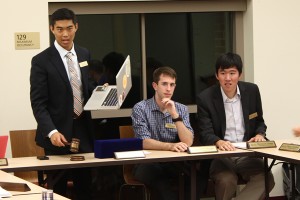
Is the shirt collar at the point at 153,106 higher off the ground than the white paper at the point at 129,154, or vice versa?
the shirt collar at the point at 153,106

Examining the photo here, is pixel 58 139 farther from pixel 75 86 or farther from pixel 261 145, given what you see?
pixel 261 145

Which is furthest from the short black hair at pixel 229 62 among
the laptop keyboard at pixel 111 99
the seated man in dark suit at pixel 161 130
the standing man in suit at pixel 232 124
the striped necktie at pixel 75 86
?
the striped necktie at pixel 75 86

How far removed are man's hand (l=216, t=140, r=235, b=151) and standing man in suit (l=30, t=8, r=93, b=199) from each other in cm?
103

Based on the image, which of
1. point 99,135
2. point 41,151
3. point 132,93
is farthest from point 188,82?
point 41,151

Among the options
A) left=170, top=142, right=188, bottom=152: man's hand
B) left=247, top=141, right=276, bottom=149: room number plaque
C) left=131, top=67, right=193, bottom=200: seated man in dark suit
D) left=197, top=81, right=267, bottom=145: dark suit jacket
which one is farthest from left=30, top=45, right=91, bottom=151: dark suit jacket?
left=247, top=141, right=276, bottom=149: room number plaque

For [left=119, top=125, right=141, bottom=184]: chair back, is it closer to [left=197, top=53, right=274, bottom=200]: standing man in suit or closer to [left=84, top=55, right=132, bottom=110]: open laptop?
[left=197, top=53, right=274, bottom=200]: standing man in suit

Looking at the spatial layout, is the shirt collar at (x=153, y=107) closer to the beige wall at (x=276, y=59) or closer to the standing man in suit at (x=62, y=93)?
the standing man in suit at (x=62, y=93)

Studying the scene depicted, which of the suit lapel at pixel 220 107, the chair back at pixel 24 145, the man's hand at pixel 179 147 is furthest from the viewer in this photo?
the chair back at pixel 24 145

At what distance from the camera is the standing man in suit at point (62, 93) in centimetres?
421

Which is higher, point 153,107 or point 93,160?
point 153,107

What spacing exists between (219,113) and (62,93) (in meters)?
1.34

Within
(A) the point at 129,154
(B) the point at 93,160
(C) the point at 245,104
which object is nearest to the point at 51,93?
(B) the point at 93,160

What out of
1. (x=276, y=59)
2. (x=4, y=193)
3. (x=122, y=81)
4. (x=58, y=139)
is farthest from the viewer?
(x=276, y=59)

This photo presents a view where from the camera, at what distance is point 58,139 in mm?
4062
